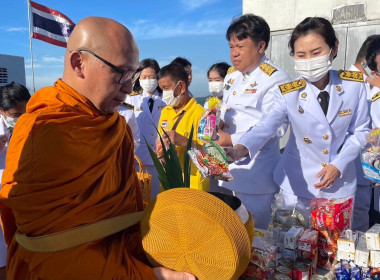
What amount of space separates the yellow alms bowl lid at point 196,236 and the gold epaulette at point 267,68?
78.5 inches

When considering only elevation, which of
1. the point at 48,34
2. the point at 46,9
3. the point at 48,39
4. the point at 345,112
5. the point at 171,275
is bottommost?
the point at 171,275

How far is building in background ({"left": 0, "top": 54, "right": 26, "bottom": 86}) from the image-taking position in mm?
17938

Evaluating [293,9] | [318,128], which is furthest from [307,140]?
[293,9]

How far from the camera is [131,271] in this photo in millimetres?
1387

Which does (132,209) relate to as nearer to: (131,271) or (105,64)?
(131,271)

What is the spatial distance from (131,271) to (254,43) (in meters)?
2.31

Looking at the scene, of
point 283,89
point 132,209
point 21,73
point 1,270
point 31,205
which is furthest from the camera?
point 21,73

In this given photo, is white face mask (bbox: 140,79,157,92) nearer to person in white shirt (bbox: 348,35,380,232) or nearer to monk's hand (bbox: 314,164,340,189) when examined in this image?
person in white shirt (bbox: 348,35,380,232)

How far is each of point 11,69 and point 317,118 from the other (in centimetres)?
1962

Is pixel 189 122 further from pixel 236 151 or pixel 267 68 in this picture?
pixel 236 151

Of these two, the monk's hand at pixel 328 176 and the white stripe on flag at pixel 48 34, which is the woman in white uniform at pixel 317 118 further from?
the white stripe on flag at pixel 48 34

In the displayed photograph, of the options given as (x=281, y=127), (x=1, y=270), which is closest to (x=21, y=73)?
(x=1, y=270)

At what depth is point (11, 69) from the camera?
18469 millimetres

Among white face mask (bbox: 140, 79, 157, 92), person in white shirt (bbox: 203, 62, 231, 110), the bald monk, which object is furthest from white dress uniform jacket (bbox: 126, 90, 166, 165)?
the bald monk
